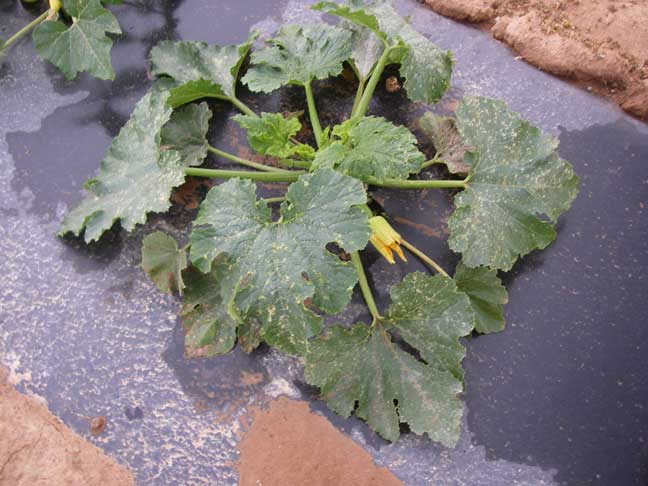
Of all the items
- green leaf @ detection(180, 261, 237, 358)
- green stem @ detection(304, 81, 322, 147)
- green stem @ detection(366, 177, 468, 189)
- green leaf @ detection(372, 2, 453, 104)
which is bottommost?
green leaf @ detection(180, 261, 237, 358)

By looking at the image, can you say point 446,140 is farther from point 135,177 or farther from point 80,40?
point 80,40

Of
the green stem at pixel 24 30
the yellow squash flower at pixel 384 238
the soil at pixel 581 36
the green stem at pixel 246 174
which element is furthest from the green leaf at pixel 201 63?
the soil at pixel 581 36

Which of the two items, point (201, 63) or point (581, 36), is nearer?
point (201, 63)

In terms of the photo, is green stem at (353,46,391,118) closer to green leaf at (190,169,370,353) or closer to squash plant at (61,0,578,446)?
squash plant at (61,0,578,446)

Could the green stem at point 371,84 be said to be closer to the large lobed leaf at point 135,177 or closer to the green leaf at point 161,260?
the large lobed leaf at point 135,177

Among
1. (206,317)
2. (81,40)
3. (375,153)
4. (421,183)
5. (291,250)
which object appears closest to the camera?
(291,250)

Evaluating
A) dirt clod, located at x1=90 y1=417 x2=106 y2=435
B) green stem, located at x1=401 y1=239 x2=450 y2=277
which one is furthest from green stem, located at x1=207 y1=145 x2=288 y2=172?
dirt clod, located at x1=90 y1=417 x2=106 y2=435

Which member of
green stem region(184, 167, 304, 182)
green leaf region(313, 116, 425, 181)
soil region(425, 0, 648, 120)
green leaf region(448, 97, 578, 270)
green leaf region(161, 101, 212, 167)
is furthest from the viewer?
soil region(425, 0, 648, 120)

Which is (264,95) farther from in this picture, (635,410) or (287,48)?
(635,410)

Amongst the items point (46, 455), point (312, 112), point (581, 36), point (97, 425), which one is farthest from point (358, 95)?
point (46, 455)
